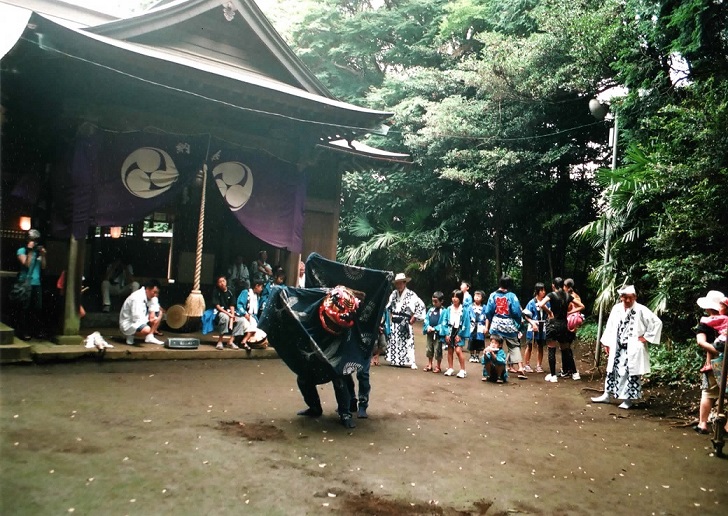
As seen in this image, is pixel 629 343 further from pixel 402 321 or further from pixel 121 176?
pixel 121 176

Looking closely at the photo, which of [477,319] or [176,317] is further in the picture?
[176,317]

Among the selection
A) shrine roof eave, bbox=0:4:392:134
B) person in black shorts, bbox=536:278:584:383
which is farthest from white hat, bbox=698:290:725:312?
shrine roof eave, bbox=0:4:392:134

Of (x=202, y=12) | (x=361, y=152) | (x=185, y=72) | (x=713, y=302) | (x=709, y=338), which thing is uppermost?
(x=202, y=12)

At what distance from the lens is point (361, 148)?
13.3m

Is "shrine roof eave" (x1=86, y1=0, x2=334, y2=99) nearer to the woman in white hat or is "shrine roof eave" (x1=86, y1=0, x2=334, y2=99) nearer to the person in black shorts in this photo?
the woman in white hat

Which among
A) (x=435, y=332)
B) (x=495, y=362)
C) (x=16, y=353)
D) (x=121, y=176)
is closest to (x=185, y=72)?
(x=121, y=176)

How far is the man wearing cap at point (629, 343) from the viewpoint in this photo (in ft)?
25.7

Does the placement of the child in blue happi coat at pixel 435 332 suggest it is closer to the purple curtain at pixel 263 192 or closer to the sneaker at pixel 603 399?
the sneaker at pixel 603 399

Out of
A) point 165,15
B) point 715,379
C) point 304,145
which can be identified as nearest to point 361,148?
point 304,145

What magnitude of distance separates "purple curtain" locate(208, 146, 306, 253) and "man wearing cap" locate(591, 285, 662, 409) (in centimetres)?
662

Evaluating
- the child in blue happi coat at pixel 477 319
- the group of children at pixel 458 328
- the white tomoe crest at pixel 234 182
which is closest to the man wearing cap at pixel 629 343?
the group of children at pixel 458 328

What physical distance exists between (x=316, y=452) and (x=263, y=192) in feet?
22.9

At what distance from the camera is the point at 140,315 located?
934 cm

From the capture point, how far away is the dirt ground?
3934mm
